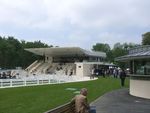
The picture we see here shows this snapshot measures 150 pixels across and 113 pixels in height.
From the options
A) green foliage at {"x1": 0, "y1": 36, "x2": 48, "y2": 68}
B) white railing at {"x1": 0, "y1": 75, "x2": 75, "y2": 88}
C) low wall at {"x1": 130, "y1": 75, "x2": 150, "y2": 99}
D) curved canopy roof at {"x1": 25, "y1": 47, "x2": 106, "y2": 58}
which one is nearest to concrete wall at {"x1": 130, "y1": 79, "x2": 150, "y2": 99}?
low wall at {"x1": 130, "y1": 75, "x2": 150, "y2": 99}

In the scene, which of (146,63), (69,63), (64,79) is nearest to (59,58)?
(69,63)

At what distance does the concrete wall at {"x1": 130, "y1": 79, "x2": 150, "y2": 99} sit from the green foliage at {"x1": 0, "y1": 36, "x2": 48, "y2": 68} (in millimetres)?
89106

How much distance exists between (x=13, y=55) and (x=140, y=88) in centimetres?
9366

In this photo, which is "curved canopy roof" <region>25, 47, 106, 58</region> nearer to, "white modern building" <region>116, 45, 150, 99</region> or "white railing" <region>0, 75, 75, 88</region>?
"white railing" <region>0, 75, 75, 88</region>

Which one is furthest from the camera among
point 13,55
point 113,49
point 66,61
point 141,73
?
point 113,49

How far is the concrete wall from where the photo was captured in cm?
2808

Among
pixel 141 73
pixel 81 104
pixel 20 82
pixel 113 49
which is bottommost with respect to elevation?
pixel 81 104

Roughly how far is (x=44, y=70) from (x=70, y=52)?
29.6ft

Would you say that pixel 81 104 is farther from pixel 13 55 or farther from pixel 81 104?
pixel 13 55

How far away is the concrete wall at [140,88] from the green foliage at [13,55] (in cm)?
8911

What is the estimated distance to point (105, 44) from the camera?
183625mm

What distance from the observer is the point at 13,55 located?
394ft

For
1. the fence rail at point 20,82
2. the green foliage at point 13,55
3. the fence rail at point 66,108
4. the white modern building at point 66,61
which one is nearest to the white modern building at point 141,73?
the fence rail at point 66,108

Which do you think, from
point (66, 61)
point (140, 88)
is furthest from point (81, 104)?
point (66, 61)
